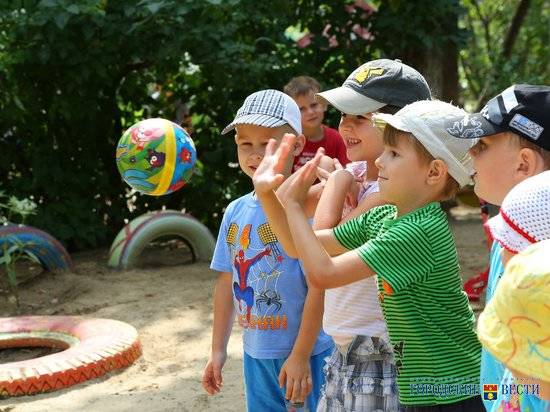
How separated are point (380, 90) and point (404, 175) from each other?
456 mm

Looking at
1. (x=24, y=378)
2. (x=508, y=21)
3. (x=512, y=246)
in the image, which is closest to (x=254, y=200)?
(x=512, y=246)

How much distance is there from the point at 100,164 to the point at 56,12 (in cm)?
198

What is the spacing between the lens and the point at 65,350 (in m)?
5.11

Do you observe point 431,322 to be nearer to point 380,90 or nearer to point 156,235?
point 380,90

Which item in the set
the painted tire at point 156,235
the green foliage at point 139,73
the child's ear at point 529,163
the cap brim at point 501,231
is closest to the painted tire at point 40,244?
the painted tire at point 156,235

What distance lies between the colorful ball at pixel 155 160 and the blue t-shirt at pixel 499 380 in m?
1.72

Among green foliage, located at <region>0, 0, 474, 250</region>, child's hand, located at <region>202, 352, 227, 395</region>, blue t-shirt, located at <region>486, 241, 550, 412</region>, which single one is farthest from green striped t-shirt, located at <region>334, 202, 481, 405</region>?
green foliage, located at <region>0, 0, 474, 250</region>

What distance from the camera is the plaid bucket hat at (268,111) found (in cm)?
292

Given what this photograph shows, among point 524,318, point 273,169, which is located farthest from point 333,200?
point 524,318

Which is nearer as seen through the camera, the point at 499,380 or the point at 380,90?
the point at 499,380

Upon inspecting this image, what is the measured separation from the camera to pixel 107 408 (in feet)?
14.2

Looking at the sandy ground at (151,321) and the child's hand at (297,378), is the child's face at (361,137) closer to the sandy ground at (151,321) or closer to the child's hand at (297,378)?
the child's hand at (297,378)

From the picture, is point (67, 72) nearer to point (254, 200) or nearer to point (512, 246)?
point (254, 200)

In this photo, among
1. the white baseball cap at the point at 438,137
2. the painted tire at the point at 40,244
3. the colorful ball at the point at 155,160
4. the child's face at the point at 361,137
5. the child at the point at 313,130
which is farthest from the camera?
the painted tire at the point at 40,244
